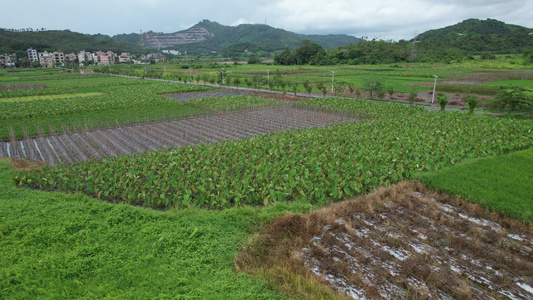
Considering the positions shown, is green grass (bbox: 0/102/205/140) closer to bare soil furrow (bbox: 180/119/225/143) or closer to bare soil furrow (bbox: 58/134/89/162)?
bare soil furrow (bbox: 58/134/89/162)

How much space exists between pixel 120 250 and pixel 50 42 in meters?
160

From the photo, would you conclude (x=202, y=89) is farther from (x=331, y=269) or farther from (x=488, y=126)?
(x=331, y=269)

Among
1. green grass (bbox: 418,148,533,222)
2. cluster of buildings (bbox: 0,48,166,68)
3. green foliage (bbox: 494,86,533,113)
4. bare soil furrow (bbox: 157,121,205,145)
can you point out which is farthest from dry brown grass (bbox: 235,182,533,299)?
cluster of buildings (bbox: 0,48,166,68)

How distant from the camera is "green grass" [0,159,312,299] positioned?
5.57m

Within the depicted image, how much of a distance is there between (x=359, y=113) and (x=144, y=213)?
19.2 metres

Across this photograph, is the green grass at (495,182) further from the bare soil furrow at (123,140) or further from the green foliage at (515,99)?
the bare soil furrow at (123,140)

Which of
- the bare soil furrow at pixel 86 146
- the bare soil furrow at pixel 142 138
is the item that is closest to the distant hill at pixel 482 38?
the bare soil furrow at pixel 142 138

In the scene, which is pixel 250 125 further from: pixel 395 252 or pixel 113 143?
pixel 395 252

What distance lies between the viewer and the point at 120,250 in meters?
6.83

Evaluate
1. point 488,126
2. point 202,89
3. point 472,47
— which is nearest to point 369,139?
point 488,126

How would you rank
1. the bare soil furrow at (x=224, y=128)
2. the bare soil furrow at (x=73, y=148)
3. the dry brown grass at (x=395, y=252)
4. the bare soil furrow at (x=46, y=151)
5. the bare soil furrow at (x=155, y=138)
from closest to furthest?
1. the dry brown grass at (x=395, y=252)
2. the bare soil furrow at (x=46, y=151)
3. the bare soil furrow at (x=73, y=148)
4. the bare soil furrow at (x=155, y=138)
5. the bare soil furrow at (x=224, y=128)

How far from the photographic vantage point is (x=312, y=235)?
25.1 feet

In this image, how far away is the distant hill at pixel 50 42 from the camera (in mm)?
113875

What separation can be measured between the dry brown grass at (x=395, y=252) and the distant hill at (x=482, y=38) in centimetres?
8873
